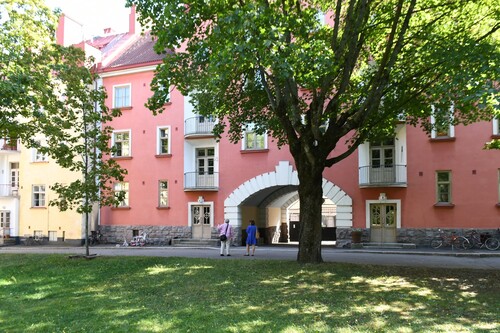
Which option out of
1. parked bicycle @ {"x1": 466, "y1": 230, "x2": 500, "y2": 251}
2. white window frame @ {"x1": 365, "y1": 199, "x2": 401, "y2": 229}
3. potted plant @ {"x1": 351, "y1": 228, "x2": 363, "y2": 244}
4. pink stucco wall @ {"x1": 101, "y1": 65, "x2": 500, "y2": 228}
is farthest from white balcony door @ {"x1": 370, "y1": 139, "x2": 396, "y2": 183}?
parked bicycle @ {"x1": 466, "y1": 230, "x2": 500, "y2": 251}

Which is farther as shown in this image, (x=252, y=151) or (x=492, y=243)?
(x=252, y=151)

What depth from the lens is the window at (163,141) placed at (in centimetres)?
3109

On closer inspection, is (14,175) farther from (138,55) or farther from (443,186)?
(443,186)

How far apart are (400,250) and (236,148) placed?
36.0 feet

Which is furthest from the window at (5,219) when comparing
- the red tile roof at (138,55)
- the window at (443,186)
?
the window at (443,186)

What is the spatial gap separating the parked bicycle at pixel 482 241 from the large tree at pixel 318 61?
353 inches

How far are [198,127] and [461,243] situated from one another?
15.7m

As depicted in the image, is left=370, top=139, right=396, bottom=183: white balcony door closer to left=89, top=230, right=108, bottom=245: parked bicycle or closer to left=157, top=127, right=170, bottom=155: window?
left=157, top=127, right=170, bottom=155: window

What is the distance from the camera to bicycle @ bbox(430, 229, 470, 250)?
77.8ft

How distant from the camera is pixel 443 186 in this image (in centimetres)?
2530

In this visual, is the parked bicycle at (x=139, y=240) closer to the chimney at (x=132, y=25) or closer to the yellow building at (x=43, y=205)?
the yellow building at (x=43, y=205)

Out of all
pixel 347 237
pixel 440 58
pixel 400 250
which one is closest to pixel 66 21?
pixel 347 237

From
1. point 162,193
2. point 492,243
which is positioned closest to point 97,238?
point 162,193

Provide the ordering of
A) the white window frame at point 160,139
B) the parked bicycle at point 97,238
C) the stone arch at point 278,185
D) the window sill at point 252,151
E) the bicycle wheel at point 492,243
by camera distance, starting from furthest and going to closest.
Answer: the parked bicycle at point 97,238
the white window frame at point 160,139
the window sill at point 252,151
the stone arch at point 278,185
the bicycle wheel at point 492,243
